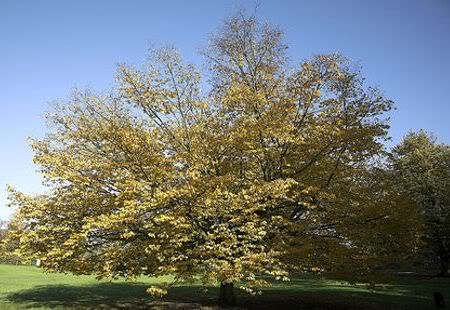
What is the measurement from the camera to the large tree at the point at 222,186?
520 inches

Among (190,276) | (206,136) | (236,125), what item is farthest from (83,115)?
(190,276)

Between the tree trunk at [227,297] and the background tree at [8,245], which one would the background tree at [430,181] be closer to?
the tree trunk at [227,297]

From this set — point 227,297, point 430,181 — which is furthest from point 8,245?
point 430,181

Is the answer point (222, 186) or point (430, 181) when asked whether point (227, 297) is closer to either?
point (222, 186)

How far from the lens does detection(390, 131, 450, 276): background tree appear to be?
41597mm

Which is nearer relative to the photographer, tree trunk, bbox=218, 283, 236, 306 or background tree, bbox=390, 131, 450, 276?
tree trunk, bbox=218, 283, 236, 306

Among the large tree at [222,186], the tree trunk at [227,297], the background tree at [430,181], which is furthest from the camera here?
the background tree at [430,181]

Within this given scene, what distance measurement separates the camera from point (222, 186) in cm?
1381

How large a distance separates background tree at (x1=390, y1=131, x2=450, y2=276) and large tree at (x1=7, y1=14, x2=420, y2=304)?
25443mm

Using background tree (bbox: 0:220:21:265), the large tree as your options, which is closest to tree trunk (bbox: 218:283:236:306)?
the large tree

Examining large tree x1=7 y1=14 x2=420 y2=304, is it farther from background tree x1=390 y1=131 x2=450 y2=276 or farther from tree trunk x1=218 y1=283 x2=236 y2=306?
background tree x1=390 y1=131 x2=450 y2=276

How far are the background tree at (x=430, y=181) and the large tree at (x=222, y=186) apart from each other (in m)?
25.4

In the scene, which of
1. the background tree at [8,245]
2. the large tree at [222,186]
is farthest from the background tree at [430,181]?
the background tree at [8,245]

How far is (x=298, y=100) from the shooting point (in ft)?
52.4
